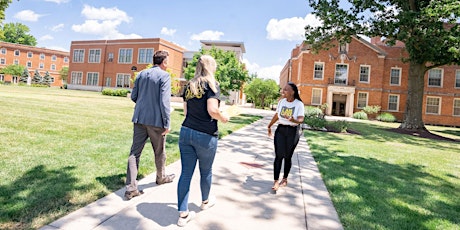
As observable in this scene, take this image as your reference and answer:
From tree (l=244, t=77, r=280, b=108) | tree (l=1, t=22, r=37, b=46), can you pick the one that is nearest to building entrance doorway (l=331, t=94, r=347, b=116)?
tree (l=244, t=77, r=280, b=108)

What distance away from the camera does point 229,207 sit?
3.75 m

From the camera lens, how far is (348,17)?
17625 millimetres

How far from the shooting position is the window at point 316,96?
34.3 m

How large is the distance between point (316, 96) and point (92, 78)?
38.1 m

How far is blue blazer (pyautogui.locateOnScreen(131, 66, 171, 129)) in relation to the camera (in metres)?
3.69

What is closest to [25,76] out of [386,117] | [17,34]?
[17,34]

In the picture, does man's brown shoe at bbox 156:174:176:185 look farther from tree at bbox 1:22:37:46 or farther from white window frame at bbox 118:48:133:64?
tree at bbox 1:22:37:46

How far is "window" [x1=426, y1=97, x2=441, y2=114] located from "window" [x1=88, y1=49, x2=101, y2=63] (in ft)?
161

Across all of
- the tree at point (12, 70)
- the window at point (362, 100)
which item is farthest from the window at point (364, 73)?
the tree at point (12, 70)

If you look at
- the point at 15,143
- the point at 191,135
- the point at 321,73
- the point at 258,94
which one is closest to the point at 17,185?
the point at 191,135

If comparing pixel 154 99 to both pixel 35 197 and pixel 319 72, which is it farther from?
pixel 319 72

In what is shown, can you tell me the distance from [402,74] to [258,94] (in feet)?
61.2

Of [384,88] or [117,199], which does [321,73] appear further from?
[117,199]

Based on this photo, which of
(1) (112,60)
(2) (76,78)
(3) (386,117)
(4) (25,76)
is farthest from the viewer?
(4) (25,76)
